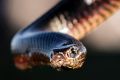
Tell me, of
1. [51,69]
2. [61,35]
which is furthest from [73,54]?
[51,69]

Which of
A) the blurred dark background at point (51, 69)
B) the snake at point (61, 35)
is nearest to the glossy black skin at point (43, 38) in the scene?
the snake at point (61, 35)

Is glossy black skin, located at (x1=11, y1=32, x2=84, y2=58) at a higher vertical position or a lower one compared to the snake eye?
higher

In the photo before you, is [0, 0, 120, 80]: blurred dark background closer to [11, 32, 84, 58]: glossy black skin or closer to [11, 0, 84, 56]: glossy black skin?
[11, 0, 84, 56]: glossy black skin

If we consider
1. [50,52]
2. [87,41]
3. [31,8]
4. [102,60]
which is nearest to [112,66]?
[102,60]

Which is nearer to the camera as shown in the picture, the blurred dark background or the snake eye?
the snake eye

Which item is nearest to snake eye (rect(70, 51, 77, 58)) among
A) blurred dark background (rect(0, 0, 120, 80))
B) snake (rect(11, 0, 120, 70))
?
snake (rect(11, 0, 120, 70))
